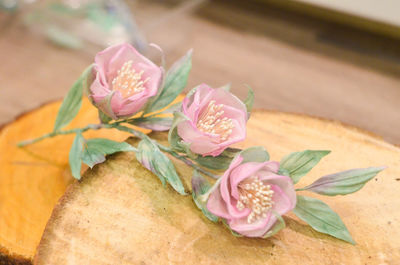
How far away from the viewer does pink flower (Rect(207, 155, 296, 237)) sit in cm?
57

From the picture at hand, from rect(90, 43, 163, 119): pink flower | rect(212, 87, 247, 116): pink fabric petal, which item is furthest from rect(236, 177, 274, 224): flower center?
rect(90, 43, 163, 119): pink flower

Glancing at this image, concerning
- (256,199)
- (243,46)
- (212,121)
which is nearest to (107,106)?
(212,121)

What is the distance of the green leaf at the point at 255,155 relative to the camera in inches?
23.6

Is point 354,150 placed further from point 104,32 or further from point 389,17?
point 104,32

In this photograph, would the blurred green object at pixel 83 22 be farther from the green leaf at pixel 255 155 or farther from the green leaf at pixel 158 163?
the green leaf at pixel 255 155

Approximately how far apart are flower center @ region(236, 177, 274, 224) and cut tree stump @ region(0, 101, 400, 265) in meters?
0.05

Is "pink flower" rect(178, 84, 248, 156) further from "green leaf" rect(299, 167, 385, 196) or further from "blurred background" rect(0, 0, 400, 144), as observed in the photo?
"blurred background" rect(0, 0, 400, 144)

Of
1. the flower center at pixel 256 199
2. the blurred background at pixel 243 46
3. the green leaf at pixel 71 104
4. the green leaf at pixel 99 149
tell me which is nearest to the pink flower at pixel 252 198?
the flower center at pixel 256 199

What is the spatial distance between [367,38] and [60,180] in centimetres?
146

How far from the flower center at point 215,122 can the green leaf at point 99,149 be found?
116 millimetres

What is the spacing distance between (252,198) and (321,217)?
0.11 meters

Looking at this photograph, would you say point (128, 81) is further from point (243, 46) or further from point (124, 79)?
point (243, 46)

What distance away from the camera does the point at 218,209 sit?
57 cm

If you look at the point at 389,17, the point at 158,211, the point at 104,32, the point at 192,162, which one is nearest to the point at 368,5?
the point at 389,17
